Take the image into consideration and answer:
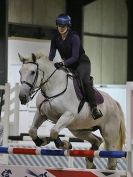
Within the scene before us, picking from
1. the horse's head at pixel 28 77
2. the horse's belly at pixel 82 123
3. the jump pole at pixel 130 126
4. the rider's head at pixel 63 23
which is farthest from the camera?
the horse's belly at pixel 82 123

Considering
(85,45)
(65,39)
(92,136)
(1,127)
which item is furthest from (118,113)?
(85,45)

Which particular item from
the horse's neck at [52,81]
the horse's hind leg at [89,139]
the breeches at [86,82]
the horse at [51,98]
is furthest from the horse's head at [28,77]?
the horse's hind leg at [89,139]

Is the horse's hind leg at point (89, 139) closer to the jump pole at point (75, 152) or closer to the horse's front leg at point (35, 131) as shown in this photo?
the horse's front leg at point (35, 131)

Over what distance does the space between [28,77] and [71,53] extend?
0.68m

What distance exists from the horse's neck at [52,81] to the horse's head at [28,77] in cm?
13

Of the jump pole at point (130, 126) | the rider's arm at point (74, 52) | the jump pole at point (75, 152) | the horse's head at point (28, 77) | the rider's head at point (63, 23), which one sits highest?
the rider's head at point (63, 23)

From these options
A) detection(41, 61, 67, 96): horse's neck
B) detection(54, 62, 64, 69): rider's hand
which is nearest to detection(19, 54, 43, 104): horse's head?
detection(41, 61, 67, 96): horse's neck

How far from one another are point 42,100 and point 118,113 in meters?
1.30

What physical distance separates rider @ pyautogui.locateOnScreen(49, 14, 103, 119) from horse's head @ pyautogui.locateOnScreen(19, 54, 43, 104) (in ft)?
1.10

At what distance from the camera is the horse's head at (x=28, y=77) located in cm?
491

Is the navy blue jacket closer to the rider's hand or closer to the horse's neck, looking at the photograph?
the rider's hand

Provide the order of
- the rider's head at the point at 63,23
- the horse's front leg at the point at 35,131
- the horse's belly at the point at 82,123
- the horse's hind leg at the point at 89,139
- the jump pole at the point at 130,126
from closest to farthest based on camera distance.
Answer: the jump pole at the point at 130,126, the horse's front leg at the point at 35,131, the rider's head at the point at 63,23, the horse's belly at the point at 82,123, the horse's hind leg at the point at 89,139

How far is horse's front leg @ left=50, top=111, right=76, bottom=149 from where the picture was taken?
494 centimetres

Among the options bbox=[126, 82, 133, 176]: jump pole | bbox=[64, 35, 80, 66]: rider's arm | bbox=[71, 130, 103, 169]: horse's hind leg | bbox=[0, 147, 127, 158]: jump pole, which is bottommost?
bbox=[71, 130, 103, 169]: horse's hind leg
